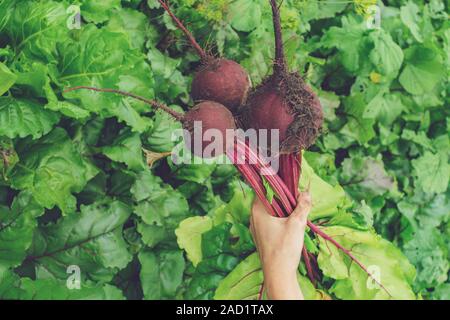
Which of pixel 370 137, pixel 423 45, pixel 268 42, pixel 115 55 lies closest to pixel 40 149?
pixel 115 55

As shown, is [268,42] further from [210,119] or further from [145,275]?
[145,275]

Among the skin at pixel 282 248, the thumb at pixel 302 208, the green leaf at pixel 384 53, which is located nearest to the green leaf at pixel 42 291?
the skin at pixel 282 248

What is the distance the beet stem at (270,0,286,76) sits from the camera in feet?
3.59

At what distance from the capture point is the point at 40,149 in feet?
4.89

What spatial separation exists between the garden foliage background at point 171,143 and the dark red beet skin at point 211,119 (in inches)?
5.7

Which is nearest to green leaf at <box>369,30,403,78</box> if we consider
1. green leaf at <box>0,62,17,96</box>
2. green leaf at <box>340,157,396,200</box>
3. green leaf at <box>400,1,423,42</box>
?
green leaf at <box>400,1,423,42</box>

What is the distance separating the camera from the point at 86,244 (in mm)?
1587

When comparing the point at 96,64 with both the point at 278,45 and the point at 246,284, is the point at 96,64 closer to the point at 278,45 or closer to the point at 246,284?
the point at 278,45

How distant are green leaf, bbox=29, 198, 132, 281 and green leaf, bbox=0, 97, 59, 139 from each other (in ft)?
1.05

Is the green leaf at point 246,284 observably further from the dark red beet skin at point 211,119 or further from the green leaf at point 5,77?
the green leaf at point 5,77

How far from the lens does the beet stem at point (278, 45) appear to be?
109 centimetres

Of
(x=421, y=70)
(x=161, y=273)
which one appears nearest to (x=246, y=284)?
(x=161, y=273)

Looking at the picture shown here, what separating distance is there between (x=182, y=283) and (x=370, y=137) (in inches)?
40.3

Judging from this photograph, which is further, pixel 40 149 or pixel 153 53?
pixel 153 53
